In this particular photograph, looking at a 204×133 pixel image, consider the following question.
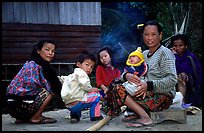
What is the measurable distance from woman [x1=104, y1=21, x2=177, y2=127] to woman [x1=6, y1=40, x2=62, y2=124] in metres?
0.79

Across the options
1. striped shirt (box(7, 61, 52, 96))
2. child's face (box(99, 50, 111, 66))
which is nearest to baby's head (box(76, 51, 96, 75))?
striped shirt (box(7, 61, 52, 96))

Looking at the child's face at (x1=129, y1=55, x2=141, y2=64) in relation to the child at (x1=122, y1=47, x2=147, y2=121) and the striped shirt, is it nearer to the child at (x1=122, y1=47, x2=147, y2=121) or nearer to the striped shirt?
the child at (x1=122, y1=47, x2=147, y2=121)

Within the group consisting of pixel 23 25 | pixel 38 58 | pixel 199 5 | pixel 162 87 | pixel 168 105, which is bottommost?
→ pixel 168 105

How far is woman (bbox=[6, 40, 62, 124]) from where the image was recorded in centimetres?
385

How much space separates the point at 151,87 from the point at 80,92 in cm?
91

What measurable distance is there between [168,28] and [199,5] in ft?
4.74

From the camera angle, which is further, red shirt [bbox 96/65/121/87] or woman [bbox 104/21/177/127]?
red shirt [bbox 96/65/121/87]

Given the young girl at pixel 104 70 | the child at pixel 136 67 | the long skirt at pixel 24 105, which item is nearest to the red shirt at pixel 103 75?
the young girl at pixel 104 70

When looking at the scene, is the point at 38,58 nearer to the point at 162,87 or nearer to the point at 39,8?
the point at 162,87

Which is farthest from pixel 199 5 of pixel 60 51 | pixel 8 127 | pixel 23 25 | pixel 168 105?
pixel 8 127

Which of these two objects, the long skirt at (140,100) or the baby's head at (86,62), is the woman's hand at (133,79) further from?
the baby's head at (86,62)

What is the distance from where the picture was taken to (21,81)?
388 centimetres

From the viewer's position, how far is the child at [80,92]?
3852 millimetres

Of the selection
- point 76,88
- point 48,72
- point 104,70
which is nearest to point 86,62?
point 76,88
